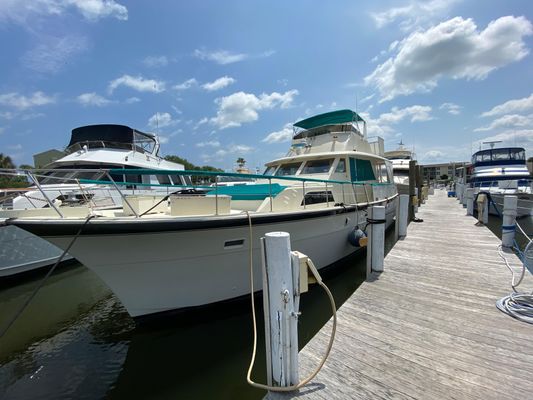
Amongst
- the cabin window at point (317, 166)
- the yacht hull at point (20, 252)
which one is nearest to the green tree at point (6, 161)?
the yacht hull at point (20, 252)

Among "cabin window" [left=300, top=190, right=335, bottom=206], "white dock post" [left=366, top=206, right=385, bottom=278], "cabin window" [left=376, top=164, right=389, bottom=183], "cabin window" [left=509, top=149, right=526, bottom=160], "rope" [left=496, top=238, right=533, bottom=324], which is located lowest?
"rope" [left=496, top=238, right=533, bottom=324]

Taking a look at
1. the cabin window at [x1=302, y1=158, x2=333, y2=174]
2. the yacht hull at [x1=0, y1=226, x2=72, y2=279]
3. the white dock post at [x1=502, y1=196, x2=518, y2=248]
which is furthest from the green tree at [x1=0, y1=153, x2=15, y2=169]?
the white dock post at [x1=502, y1=196, x2=518, y2=248]

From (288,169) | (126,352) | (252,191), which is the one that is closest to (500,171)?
(288,169)

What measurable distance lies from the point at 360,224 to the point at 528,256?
376 centimetres

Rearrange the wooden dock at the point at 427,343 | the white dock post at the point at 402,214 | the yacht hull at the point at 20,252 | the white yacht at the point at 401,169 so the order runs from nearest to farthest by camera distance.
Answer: the wooden dock at the point at 427,343 → the yacht hull at the point at 20,252 → the white dock post at the point at 402,214 → the white yacht at the point at 401,169

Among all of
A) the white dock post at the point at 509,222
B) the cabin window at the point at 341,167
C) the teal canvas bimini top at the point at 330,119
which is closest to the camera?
the white dock post at the point at 509,222

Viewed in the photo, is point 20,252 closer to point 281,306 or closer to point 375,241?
point 281,306

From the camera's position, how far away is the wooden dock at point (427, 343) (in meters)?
2.19

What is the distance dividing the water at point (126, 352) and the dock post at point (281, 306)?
Result: 1287 mm

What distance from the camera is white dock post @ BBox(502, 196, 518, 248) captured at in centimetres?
576

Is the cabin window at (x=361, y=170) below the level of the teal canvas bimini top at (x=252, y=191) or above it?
above

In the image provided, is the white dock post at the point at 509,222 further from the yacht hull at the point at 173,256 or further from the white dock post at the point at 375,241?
the yacht hull at the point at 173,256

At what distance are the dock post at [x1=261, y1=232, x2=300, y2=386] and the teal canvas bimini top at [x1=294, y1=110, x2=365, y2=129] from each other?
28.7 feet

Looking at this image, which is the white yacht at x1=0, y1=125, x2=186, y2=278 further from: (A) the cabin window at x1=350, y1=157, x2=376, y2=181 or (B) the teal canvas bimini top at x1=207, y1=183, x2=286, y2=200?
(A) the cabin window at x1=350, y1=157, x2=376, y2=181
